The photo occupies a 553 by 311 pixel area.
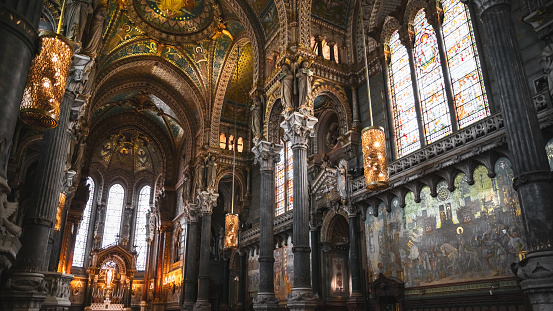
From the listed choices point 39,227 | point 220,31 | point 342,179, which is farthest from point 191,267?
point 39,227

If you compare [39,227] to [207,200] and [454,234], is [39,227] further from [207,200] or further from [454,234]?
[207,200]

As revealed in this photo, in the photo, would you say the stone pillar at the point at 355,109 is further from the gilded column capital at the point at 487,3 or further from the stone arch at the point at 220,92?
the stone arch at the point at 220,92

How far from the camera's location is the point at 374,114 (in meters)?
14.7

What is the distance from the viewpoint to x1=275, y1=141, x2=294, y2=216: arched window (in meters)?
19.0

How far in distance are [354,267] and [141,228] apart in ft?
79.0

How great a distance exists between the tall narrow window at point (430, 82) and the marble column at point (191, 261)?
13.9m

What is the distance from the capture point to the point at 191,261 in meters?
21.8

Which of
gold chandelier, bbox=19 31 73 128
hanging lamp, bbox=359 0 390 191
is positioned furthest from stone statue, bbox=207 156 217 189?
gold chandelier, bbox=19 31 73 128

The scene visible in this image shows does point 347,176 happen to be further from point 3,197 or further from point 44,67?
point 3,197

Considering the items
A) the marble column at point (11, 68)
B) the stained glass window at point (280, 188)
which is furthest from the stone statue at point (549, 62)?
the stained glass window at point (280, 188)

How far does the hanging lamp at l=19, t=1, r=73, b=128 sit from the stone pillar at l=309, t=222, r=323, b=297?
10.7m

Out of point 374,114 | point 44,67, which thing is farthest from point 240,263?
point 44,67

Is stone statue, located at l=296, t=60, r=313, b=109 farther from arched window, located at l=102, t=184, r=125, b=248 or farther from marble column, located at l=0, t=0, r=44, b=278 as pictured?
arched window, located at l=102, t=184, r=125, b=248

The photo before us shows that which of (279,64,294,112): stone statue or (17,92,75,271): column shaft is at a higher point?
(279,64,294,112): stone statue
